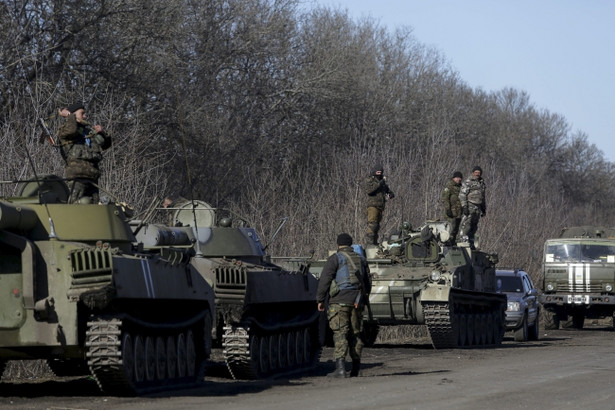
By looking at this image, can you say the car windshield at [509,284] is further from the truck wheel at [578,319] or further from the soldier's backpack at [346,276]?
the soldier's backpack at [346,276]

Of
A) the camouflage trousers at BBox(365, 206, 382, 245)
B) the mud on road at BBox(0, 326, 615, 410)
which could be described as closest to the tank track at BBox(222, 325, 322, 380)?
the mud on road at BBox(0, 326, 615, 410)

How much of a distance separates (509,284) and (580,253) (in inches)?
232

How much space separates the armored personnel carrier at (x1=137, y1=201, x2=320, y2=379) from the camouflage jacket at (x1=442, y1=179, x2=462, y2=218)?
913 centimetres

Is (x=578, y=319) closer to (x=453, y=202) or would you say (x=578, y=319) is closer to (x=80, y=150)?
(x=453, y=202)

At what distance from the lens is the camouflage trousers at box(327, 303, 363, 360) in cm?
1600

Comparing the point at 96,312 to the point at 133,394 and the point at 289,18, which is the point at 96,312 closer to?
the point at 133,394

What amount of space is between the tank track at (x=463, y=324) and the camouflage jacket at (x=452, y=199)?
214 cm

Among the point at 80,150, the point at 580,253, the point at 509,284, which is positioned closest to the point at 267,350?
the point at 80,150

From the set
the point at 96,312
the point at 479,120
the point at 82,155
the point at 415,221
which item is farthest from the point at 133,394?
the point at 479,120

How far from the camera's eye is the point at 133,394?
13.5 meters

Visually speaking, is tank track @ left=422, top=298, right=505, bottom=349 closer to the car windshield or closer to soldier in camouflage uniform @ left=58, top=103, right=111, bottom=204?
the car windshield

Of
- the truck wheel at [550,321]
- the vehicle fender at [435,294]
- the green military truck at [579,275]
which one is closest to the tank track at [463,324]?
the vehicle fender at [435,294]

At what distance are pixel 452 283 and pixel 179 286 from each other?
34.7 feet

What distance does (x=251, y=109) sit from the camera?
4053 centimetres
